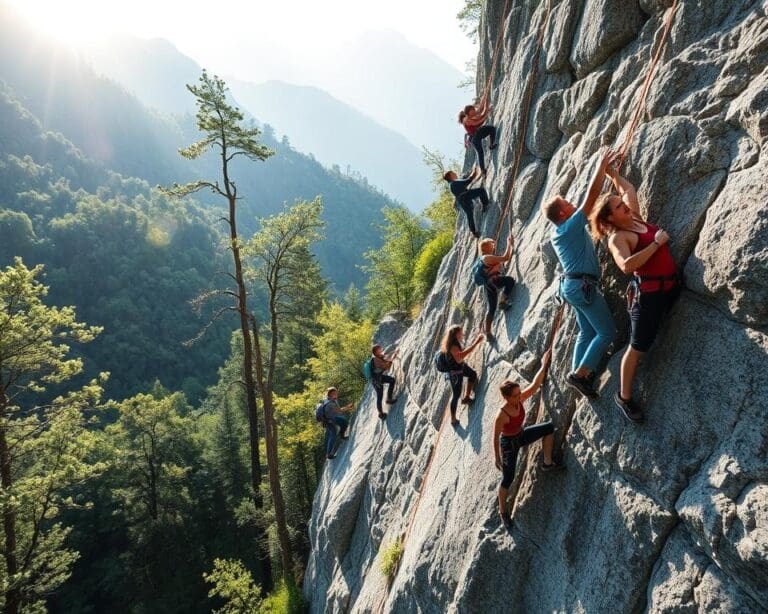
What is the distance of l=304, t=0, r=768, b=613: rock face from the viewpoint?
3854mm

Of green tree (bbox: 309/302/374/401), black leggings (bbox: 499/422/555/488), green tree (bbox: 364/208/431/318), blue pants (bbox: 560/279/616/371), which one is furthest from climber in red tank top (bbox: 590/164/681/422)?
green tree (bbox: 364/208/431/318)

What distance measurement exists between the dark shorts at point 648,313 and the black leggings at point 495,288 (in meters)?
3.78

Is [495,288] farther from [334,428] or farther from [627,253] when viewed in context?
[334,428]

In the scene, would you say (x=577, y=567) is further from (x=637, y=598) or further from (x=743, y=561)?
(x=743, y=561)

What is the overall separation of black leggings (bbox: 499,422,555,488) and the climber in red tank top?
1.34 meters

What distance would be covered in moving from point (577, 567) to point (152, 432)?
3578 cm

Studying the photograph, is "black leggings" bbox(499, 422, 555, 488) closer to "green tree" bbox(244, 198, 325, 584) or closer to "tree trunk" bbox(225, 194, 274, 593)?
"green tree" bbox(244, 198, 325, 584)

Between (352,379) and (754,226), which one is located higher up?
(352,379)

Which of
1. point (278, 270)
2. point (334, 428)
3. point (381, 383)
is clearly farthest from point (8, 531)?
point (278, 270)

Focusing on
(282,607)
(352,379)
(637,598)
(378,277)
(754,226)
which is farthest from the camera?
(378,277)

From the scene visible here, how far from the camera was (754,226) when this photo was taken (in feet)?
12.6

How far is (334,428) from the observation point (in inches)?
694

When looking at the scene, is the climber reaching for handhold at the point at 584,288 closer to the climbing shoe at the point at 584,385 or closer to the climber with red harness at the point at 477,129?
the climbing shoe at the point at 584,385

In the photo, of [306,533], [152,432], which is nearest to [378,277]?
[306,533]
